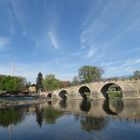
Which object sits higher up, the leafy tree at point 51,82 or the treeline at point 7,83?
the leafy tree at point 51,82

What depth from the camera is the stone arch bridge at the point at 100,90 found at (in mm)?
82875

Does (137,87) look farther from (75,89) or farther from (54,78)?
(54,78)

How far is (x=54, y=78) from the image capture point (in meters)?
142

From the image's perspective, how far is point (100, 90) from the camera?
96.1 meters

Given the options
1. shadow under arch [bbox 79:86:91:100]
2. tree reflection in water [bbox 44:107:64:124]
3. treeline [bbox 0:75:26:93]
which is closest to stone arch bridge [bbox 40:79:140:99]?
shadow under arch [bbox 79:86:91:100]

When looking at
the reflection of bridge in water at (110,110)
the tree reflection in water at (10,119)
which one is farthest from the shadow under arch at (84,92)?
the tree reflection in water at (10,119)

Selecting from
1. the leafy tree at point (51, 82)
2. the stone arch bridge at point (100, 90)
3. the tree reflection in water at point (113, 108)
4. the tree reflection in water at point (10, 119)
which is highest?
the leafy tree at point (51, 82)

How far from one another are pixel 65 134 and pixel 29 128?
21.0 feet

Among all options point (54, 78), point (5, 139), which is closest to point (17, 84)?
point (54, 78)

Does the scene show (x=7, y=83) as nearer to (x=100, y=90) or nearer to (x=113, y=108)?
A: (x=100, y=90)

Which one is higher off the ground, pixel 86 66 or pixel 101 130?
pixel 86 66

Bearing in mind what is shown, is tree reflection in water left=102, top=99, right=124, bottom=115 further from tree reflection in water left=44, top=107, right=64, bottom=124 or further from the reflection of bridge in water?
tree reflection in water left=44, top=107, right=64, bottom=124

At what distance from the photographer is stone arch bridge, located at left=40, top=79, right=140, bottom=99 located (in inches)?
3263

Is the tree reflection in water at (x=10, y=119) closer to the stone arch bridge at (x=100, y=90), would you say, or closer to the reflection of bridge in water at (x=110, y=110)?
the reflection of bridge in water at (x=110, y=110)
